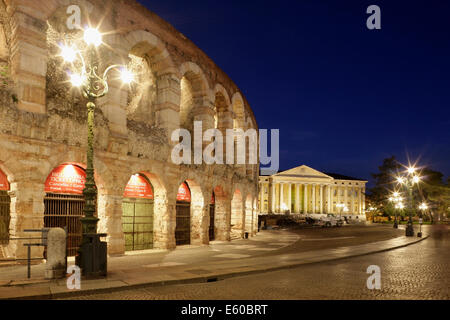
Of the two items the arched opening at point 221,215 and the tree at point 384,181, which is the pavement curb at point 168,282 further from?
the tree at point 384,181

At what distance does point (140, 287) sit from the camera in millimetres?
9156

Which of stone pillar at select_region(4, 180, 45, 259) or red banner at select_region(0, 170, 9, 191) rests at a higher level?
red banner at select_region(0, 170, 9, 191)

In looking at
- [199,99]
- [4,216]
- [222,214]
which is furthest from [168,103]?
[4,216]

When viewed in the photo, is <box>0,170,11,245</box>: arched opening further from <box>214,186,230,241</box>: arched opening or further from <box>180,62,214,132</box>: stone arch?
<box>214,186,230,241</box>: arched opening

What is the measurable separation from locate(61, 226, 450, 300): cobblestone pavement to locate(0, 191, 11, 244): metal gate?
587cm

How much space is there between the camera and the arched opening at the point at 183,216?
20.1m

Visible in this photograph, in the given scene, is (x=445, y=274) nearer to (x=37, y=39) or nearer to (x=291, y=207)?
(x=37, y=39)

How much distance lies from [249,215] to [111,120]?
17.1 meters

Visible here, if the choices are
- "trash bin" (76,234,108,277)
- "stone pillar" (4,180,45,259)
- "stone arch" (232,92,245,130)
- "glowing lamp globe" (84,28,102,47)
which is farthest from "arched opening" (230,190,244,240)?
"glowing lamp globe" (84,28,102,47)

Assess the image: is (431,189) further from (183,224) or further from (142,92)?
(142,92)

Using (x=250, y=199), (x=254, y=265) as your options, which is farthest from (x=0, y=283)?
(x=250, y=199)

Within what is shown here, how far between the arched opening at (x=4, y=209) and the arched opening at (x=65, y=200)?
129 cm

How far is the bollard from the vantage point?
9508mm
